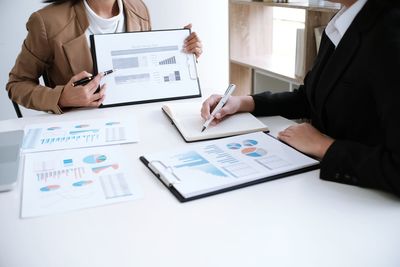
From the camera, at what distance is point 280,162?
1.06m

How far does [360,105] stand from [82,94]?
0.92 metres

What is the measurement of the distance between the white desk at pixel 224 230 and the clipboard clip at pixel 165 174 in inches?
0.9

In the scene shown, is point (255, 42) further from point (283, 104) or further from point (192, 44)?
point (283, 104)

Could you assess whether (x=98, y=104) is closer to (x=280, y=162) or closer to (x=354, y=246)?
(x=280, y=162)

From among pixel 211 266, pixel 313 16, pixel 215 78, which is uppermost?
pixel 313 16

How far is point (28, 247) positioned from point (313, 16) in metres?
1.80

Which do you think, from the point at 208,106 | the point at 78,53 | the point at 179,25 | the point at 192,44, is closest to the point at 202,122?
the point at 208,106

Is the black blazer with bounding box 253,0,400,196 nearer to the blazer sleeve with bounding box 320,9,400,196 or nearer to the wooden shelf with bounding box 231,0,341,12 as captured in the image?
the blazer sleeve with bounding box 320,9,400,196

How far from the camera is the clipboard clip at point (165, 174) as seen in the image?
977mm

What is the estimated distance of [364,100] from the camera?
1031 millimetres

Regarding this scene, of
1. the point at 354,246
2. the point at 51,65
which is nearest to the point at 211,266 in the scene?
the point at 354,246

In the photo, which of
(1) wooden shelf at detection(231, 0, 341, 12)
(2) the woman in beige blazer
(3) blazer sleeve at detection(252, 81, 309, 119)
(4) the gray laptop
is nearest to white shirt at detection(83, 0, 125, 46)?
(2) the woman in beige blazer

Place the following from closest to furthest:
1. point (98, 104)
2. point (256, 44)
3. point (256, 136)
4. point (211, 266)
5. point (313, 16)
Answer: point (211, 266)
point (256, 136)
point (98, 104)
point (313, 16)
point (256, 44)

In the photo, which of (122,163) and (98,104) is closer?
(122,163)
